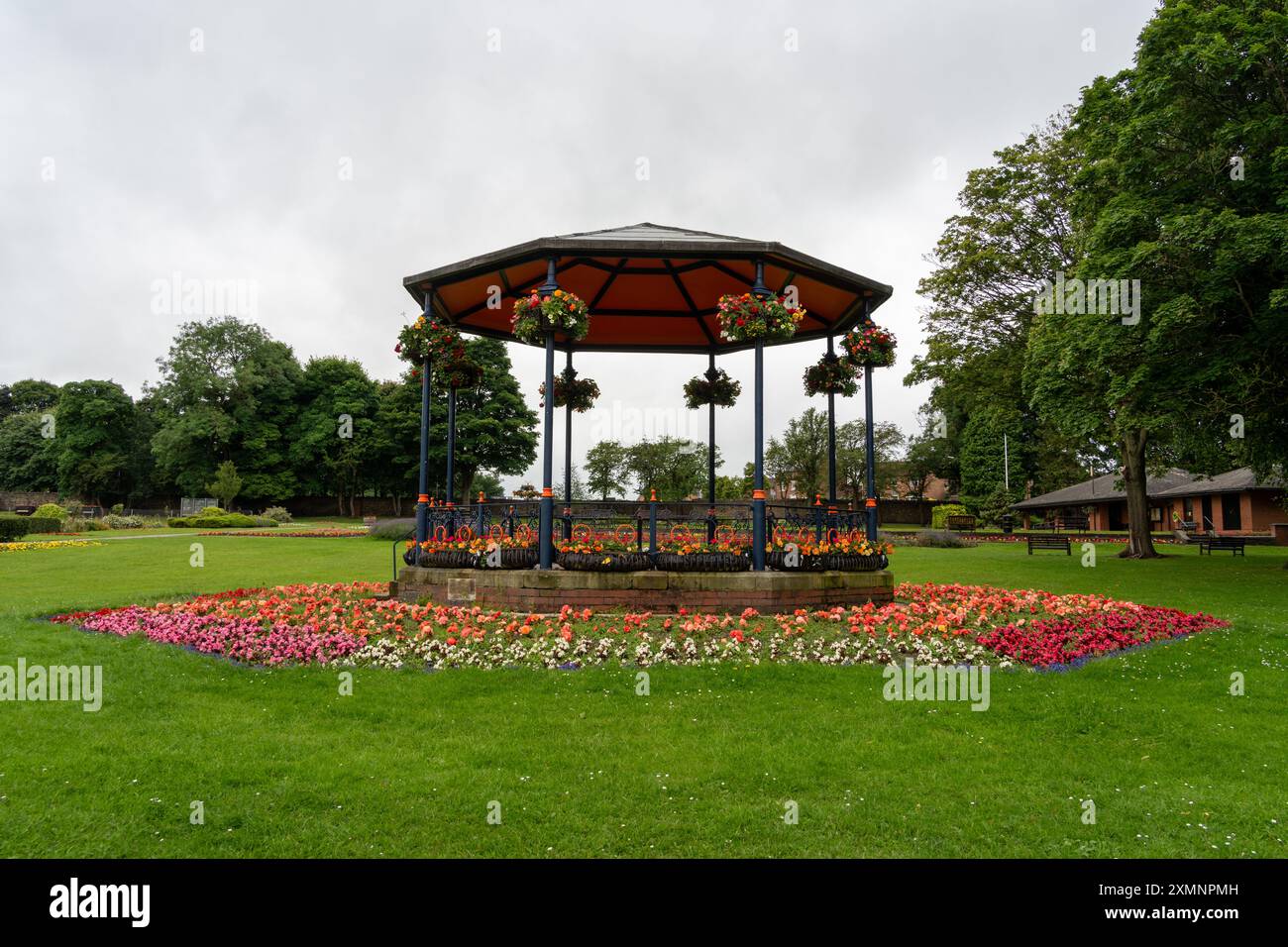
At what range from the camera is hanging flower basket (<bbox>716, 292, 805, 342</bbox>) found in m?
9.52

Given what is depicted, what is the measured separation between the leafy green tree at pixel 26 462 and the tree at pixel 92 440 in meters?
6.80

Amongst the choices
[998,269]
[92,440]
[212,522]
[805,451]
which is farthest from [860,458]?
[92,440]

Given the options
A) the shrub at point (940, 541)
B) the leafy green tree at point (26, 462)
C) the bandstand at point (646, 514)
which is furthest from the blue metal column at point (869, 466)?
the leafy green tree at point (26, 462)

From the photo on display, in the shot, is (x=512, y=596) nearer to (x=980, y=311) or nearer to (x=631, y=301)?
(x=631, y=301)

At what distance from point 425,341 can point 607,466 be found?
32.3 meters

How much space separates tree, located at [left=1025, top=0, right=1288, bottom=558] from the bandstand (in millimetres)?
6309

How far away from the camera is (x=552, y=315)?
31.0 ft

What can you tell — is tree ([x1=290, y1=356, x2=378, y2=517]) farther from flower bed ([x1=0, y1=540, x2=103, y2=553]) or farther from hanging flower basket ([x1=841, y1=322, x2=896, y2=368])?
hanging flower basket ([x1=841, y1=322, x2=896, y2=368])

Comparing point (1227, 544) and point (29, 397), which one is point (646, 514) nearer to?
point (1227, 544)

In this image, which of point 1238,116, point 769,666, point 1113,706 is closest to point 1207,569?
point 1238,116

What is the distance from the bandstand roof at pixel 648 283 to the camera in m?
9.45

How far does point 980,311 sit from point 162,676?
27.5 meters
